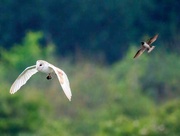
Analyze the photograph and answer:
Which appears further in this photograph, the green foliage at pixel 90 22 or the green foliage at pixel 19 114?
the green foliage at pixel 90 22

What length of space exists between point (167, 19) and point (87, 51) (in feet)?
12.1

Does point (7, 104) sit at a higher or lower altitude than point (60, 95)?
lower

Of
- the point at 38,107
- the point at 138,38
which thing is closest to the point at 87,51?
the point at 138,38

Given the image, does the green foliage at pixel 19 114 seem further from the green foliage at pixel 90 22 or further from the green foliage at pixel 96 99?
the green foliage at pixel 90 22

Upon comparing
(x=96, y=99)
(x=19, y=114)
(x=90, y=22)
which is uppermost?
(x=90, y=22)

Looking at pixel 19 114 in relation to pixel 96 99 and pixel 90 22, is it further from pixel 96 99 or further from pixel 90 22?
pixel 90 22

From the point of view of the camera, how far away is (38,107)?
25359mm

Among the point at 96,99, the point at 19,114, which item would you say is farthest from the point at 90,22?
the point at 19,114

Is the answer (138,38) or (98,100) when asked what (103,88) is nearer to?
(98,100)

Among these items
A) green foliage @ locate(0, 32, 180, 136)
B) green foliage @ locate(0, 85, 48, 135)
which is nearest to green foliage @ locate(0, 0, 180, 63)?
green foliage @ locate(0, 32, 180, 136)

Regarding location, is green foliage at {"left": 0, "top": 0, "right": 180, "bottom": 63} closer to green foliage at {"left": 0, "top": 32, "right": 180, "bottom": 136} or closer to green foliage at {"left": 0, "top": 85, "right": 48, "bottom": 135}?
green foliage at {"left": 0, "top": 32, "right": 180, "bottom": 136}

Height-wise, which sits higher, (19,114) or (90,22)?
(90,22)

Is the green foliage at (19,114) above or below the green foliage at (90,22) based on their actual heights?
Result: below

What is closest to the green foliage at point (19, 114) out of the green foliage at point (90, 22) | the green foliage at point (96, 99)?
the green foliage at point (96, 99)
